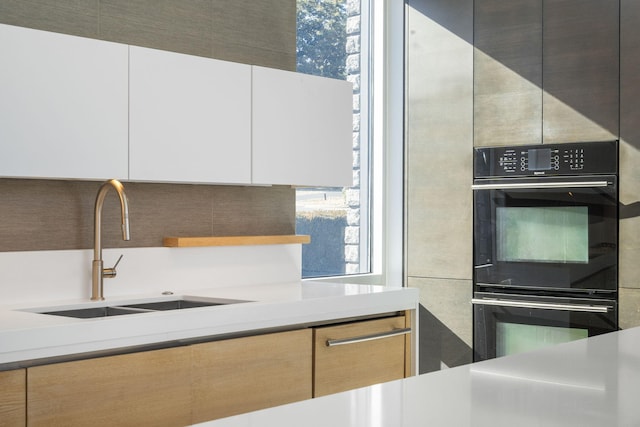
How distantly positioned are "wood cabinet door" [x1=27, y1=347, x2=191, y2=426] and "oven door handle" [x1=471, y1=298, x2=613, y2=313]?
2.04 m

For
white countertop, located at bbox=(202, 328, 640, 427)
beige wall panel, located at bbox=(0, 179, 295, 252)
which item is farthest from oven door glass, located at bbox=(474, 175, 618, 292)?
white countertop, located at bbox=(202, 328, 640, 427)

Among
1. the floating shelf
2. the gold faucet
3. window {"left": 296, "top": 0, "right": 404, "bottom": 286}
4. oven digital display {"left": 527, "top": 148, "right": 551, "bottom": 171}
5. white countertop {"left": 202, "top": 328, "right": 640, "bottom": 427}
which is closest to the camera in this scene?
white countertop {"left": 202, "top": 328, "right": 640, "bottom": 427}

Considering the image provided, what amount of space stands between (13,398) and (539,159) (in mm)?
2702

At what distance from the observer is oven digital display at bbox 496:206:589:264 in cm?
377

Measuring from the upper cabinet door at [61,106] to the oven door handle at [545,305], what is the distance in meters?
2.06

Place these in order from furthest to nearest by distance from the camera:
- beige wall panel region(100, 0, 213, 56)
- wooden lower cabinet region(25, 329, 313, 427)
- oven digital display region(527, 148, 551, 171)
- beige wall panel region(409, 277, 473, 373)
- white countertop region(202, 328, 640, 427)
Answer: beige wall panel region(409, 277, 473, 373)
oven digital display region(527, 148, 551, 171)
beige wall panel region(100, 0, 213, 56)
wooden lower cabinet region(25, 329, 313, 427)
white countertop region(202, 328, 640, 427)

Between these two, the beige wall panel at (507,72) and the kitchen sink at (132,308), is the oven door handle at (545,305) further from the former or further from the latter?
the kitchen sink at (132,308)

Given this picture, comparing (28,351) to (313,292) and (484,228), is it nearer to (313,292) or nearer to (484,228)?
(313,292)

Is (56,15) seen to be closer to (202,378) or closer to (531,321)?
(202,378)

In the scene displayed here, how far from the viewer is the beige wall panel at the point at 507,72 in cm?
394

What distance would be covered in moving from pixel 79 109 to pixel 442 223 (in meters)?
2.20

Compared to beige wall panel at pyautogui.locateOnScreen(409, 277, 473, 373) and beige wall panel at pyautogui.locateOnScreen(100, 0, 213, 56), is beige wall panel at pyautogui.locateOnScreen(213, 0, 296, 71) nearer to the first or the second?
beige wall panel at pyautogui.locateOnScreen(100, 0, 213, 56)

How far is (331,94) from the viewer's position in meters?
3.46

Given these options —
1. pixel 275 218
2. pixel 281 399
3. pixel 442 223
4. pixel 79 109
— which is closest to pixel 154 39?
pixel 79 109
